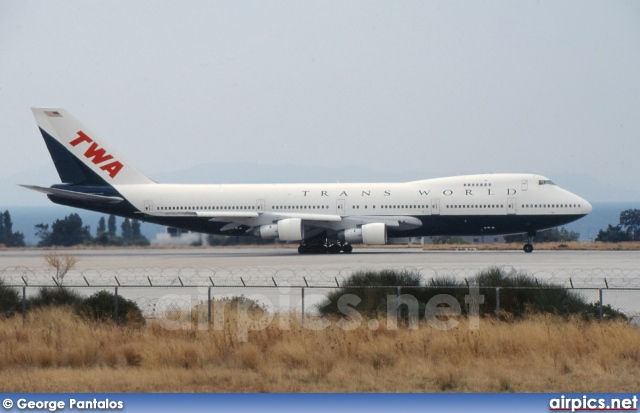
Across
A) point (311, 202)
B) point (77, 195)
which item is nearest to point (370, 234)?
point (311, 202)

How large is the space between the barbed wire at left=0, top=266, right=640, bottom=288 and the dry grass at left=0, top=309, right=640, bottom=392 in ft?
29.0

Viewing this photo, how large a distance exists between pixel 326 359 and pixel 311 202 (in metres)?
33.6

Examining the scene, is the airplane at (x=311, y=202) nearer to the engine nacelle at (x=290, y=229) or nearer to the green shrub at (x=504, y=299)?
the engine nacelle at (x=290, y=229)

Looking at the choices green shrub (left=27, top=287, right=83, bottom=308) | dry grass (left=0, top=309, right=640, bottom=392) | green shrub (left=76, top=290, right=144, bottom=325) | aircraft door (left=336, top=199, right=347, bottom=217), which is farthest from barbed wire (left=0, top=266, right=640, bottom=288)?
aircraft door (left=336, top=199, right=347, bottom=217)

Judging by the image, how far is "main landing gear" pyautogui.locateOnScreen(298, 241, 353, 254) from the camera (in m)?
48.5

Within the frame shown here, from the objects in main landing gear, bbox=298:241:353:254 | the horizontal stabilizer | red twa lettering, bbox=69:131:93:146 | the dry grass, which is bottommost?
the dry grass

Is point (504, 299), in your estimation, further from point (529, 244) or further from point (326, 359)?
point (529, 244)

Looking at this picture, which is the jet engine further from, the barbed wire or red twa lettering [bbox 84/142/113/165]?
red twa lettering [bbox 84/142/113/165]

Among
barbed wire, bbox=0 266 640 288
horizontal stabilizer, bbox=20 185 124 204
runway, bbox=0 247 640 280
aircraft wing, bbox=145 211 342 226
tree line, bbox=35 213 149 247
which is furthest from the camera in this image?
tree line, bbox=35 213 149 247

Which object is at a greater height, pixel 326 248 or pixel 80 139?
pixel 80 139

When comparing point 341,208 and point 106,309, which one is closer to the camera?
point 106,309

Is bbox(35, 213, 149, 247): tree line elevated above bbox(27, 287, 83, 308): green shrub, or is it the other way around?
bbox(35, 213, 149, 247): tree line

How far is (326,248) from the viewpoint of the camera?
159ft

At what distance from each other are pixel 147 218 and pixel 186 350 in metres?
34.9
